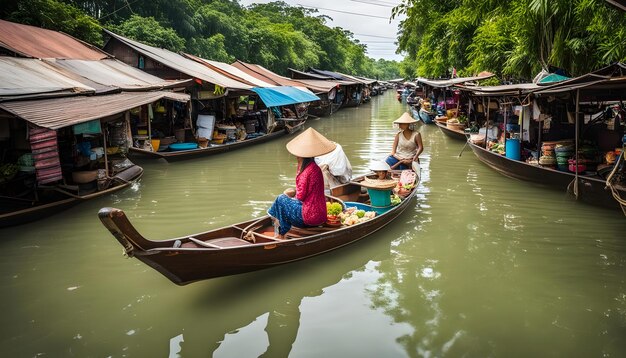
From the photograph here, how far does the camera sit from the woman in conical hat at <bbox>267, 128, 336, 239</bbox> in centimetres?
556

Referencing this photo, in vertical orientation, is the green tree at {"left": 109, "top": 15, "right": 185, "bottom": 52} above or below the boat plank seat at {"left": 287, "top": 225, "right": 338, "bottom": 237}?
above

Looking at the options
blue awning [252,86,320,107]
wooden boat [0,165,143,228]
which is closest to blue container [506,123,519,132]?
blue awning [252,86,320,107]

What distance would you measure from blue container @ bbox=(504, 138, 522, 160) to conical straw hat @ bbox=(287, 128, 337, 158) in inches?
234

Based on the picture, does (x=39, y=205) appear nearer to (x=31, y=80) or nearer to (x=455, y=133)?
(x=31, y=80)

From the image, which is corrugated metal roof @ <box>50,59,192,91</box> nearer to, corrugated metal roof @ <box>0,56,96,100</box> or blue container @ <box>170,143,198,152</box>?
corrugated metal roof @ <box>0,56,96,100</box>

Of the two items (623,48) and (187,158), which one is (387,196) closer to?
(623,48)

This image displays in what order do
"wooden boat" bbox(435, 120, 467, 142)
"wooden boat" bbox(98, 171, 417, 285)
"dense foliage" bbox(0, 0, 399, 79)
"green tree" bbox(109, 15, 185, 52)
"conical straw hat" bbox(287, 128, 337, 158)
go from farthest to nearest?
"green tree" bbox(109, 15, 185, 52) < "wooden boat" bbox(435, 120, 467, 142) < "dense foliage" bbox(0, 0, 399, 79) < "conical straw hat" bbox(287, 128, 337, 158) < "wooden boat" bbox(98, 171, 417, 285)

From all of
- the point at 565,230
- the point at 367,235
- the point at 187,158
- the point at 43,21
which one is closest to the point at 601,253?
the point at 565,230

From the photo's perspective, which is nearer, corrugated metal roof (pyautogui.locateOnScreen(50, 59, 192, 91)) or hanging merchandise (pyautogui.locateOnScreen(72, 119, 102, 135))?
hanging merchandise (pyautogui.locateOnScreen(72, 119, 102, 135))

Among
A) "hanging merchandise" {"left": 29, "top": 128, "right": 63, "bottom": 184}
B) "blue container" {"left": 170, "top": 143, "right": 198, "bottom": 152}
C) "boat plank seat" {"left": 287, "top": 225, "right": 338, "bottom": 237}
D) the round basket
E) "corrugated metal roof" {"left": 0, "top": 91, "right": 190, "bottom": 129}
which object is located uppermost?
"corrugated metal roof" {"left": 0, "top": 91, "right": 190, "bottom": 129}

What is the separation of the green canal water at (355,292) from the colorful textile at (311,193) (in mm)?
619

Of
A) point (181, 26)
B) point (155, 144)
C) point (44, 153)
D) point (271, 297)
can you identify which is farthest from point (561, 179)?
point (181, 26)

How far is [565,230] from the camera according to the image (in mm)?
7125

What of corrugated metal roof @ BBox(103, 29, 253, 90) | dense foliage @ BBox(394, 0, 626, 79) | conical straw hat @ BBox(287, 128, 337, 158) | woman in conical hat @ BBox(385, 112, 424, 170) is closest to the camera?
conical straw hat @ BBox(287, 128, 337, 158)
